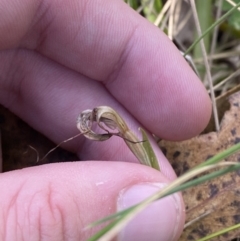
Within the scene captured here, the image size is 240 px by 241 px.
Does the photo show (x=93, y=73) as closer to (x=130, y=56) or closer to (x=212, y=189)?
(x=130, y=56)

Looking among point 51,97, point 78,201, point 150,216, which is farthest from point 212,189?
point 51,97

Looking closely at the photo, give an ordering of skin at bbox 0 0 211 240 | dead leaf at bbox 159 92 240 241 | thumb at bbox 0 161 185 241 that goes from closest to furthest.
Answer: thumb at bbox 0 161 185 241, dead leaf at bbox 159 92 240 241, skin at bbox 0 0 211 240

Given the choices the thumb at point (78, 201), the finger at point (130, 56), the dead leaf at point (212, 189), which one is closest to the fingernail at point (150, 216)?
the thumb at point (78, 201)

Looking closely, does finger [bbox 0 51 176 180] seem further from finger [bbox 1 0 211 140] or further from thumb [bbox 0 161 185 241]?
thumb [bbox 0 161 185 241]

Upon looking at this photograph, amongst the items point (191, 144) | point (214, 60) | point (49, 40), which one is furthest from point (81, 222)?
point (214, 60)

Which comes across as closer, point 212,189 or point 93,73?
point 212,189

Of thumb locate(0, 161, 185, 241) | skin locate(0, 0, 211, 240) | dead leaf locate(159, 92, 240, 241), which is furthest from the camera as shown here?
skin locate(0, 0, 211, 240)

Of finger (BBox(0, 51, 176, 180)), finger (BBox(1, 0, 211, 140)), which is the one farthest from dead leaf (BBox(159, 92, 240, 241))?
finger (BBox(0, 51, 176, 180))

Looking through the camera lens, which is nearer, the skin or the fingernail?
the fingernail
